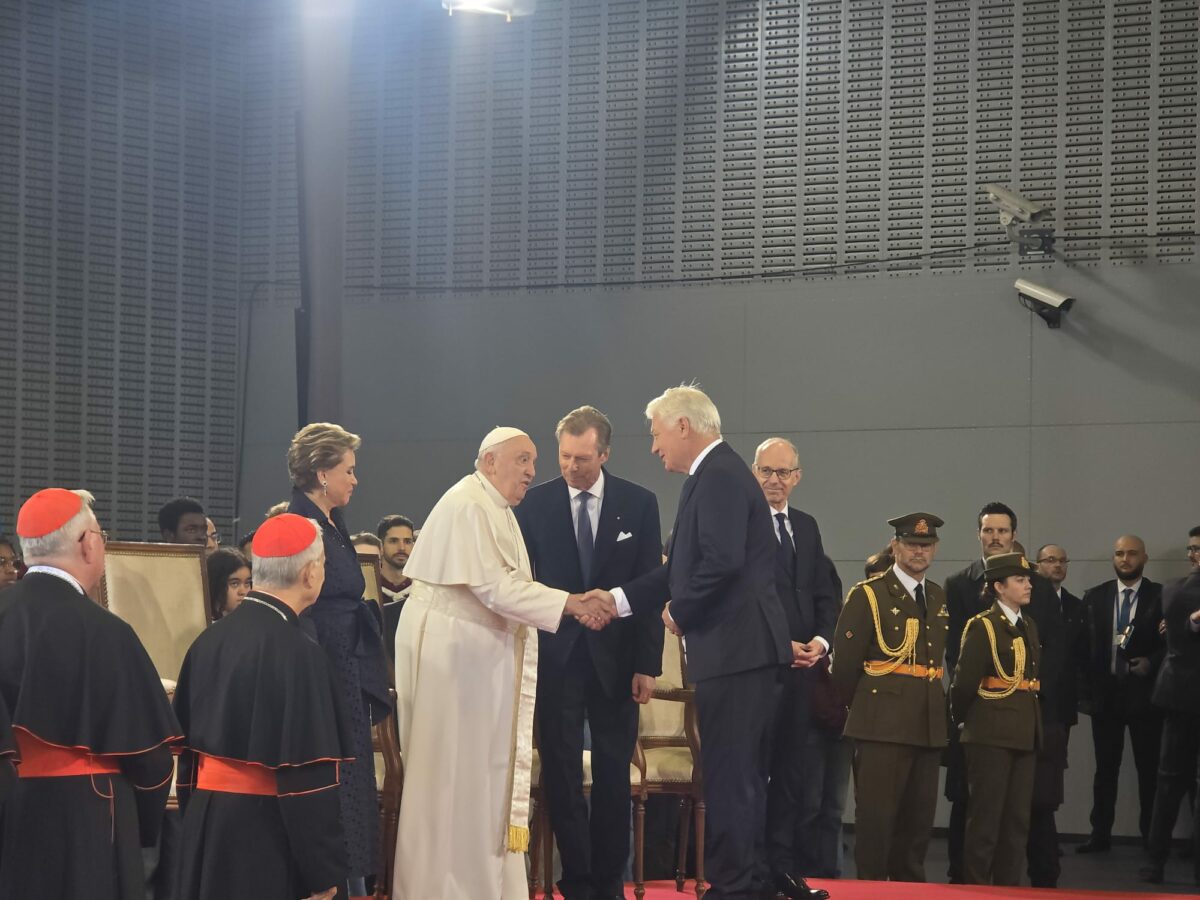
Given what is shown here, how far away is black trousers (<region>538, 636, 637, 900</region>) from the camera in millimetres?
4688

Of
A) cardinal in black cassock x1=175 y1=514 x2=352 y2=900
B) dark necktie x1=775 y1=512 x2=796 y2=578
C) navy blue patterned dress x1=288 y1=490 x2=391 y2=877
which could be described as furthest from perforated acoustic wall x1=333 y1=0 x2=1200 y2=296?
cardinal in black cassock x1=175 y1=514 x2=352 y2=900

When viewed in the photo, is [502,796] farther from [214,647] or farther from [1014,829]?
[1014,829]

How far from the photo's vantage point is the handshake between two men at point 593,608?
4559 millimetres

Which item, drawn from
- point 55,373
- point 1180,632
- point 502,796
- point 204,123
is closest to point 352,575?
point 502,796

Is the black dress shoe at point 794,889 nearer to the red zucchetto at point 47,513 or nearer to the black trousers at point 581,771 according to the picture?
the black trousers at point 581,771

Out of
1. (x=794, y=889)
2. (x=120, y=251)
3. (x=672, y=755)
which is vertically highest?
(x=120, y=251)

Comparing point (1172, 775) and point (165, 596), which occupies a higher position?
point (165, 596)

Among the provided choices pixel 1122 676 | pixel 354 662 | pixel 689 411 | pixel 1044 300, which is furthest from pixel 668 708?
pixel 1044 300

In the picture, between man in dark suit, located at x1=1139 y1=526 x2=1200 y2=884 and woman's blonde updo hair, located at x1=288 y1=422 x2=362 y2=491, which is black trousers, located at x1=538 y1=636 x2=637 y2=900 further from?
man in dark suit, located at x1=1139 y1=526 x2=1200 y2=884

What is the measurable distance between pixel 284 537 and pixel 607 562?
157 cm

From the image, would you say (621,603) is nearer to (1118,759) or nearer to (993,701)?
(993,701)

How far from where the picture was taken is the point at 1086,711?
7.73m

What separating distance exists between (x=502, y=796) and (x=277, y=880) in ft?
4.06

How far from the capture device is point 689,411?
4.56 meters
